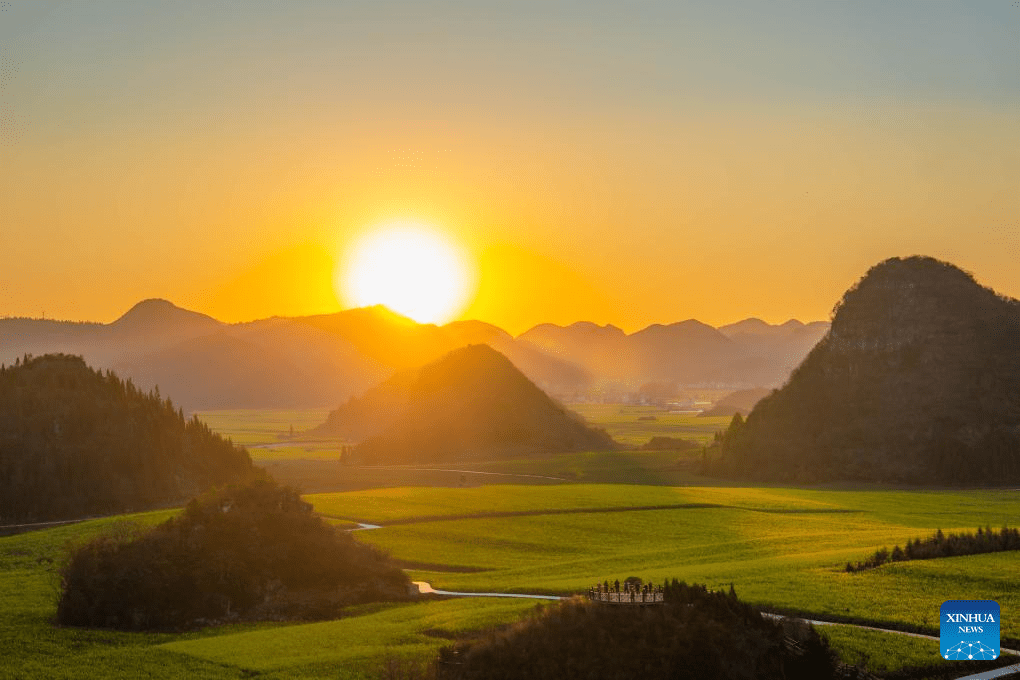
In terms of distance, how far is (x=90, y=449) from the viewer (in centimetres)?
12594

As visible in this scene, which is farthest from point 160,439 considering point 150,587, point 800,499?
point 150,587

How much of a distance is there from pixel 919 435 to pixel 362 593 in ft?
362

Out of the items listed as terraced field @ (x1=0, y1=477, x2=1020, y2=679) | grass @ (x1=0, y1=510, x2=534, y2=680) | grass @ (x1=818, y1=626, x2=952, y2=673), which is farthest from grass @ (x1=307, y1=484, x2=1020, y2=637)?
grass @ (x1=0, y1=510, x2=534, y2=680)

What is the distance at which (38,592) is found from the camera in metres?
58.7

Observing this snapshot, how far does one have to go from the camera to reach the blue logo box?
40906 mm

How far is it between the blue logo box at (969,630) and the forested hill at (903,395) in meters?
99.1

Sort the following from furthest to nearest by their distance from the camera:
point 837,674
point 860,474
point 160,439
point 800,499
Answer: point 860,474
point 160,439
point 800,499
point 837,674

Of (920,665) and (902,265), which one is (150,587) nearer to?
(920,665)

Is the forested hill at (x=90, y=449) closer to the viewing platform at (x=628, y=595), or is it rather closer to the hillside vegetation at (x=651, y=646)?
the hillside vegetation at (x=651, y=646)

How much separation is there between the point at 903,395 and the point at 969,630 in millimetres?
119871

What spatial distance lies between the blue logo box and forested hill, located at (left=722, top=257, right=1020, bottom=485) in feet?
325

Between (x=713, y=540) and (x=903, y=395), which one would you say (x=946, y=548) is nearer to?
(x=713, y=540)

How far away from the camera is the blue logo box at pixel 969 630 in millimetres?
40906

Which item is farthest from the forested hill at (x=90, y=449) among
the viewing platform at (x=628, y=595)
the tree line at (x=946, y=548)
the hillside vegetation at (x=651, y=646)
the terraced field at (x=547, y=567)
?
the viewing platform at (x=628, y=595)
